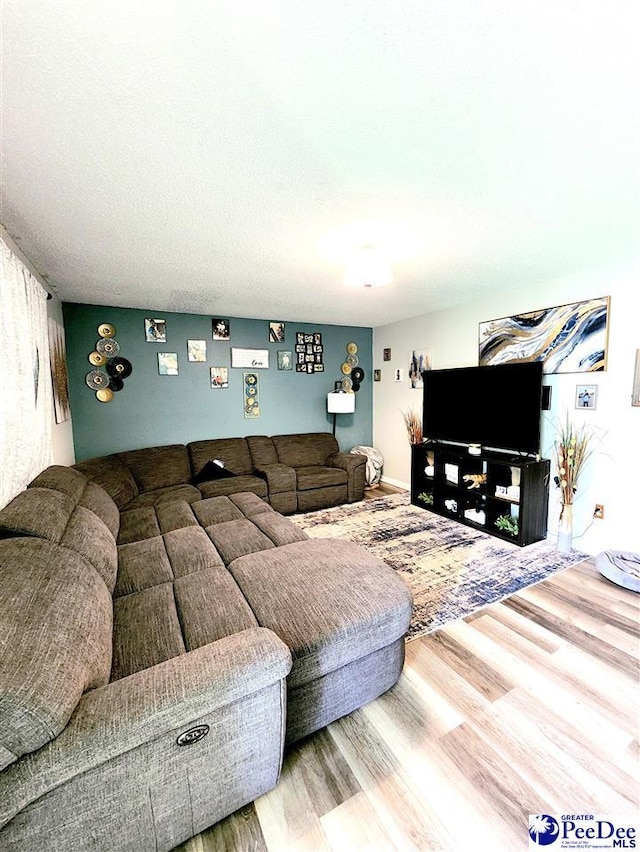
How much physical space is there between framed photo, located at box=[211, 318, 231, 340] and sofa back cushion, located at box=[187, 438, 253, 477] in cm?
125

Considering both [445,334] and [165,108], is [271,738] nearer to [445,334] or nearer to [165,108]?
[165,108]

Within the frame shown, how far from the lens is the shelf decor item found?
277 centimetres

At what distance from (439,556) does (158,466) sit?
9.52ft

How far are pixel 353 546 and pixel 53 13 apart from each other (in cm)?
218

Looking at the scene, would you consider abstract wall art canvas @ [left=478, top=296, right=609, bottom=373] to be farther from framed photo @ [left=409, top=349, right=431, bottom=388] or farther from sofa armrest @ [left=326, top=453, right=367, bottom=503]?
sofa armrest @ [left=326, top=453, right=367, bottom=503]

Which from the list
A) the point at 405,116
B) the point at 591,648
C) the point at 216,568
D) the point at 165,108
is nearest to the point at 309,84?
the point at 405,116

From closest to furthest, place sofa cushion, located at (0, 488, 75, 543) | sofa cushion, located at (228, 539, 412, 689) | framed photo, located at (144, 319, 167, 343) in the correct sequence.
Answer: sofa cushion, located at (228, 539, 412, 689)
sofa cushion, located at (0, 488, 75, 543)
framed photo, located at (144, 319, 167, 343)

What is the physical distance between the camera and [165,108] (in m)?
1.06

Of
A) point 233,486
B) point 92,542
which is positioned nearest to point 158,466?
point 233,486

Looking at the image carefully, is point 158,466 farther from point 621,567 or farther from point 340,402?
point 621,567

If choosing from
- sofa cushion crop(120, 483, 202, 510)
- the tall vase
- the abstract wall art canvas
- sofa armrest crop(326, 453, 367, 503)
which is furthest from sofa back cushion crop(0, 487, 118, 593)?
the abstract wall art canvas

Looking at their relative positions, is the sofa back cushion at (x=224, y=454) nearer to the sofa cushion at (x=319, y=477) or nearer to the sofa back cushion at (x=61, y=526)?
the sofa cushion at (x=319, y=477)

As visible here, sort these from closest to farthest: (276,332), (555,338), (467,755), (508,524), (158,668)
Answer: (158,668)
(467,755)
(555,338)
(508,524)
(276,332)

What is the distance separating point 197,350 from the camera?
13.1 ft
